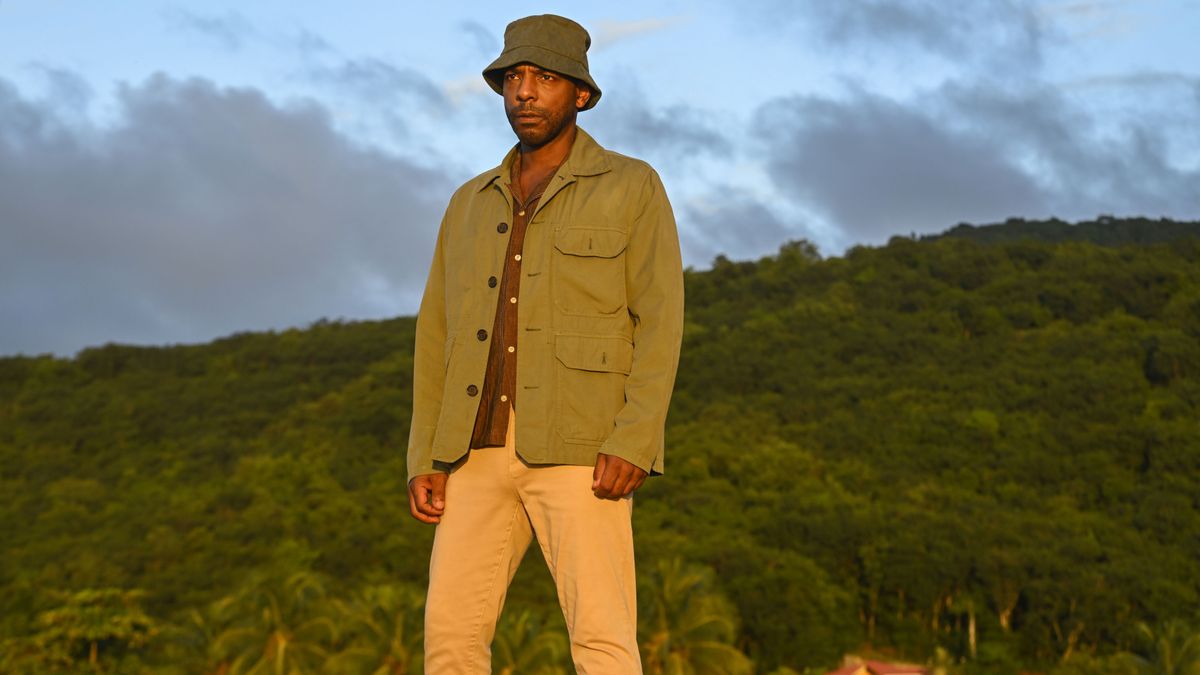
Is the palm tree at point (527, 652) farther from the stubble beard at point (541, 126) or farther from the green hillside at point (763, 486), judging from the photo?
the stubble beard at point (541, 126)

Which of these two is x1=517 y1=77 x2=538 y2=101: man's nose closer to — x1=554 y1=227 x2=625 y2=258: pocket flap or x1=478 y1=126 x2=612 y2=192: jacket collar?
x1=478 y1=126 x2=612 y2=192: jacket collar

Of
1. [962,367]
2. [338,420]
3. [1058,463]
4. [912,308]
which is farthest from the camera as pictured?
[912,308]

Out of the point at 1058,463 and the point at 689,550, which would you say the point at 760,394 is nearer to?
the point at 1058,463

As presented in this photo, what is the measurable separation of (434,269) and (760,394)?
342 ft

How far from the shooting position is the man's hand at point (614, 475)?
3.54 m

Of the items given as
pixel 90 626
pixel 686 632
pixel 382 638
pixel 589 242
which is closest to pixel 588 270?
pixel 589 242

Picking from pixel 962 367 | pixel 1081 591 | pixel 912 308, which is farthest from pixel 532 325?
pixel 912 308

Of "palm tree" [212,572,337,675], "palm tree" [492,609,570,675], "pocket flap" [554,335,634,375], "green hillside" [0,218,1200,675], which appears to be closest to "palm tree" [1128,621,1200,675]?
"green hillside" [0,218,1200,675]

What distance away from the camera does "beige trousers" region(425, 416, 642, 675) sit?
3537mm

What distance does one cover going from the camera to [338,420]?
103 meters

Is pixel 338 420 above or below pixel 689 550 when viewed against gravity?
above

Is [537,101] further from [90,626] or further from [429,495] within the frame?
[90,626]

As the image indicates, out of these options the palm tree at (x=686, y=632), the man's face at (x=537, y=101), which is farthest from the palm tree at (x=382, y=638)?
the man's face at (x=537, y=101)

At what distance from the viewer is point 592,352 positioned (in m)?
3.68
